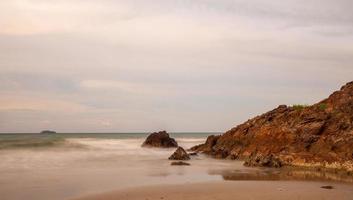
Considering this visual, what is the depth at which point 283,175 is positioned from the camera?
27.8 m

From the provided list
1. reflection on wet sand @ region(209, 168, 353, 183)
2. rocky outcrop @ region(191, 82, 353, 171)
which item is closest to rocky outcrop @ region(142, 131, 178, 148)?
rocky outcrop @ region(191, 82, 353, 171)

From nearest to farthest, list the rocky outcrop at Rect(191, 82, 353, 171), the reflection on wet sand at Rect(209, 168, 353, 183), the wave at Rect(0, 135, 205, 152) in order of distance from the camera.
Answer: the reflection on wet sand at Rect(209, 168, 353, 183) < the rocky outcrop at Rect(191, 82, 353, 171) < the wave at Rect(0, 135, 205, 152)

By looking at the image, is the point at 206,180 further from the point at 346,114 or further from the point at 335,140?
the point at 346,114

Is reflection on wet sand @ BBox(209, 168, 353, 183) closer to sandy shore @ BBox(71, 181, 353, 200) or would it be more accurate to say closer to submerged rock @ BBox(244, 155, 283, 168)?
submerged rock @ BBox(244, 155, 283, 168)

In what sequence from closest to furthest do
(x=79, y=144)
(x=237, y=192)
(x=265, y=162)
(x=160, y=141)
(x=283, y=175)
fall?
(x=237, y=192), (x=283, y=175), (x=265, y=162), (x=160, y=141), (x=79, y=144)

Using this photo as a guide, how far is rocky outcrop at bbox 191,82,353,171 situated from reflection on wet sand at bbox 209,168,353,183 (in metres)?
2.28

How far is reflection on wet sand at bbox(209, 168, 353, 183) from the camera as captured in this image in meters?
26.1

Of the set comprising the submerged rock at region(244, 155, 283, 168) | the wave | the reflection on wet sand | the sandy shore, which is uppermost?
the wave

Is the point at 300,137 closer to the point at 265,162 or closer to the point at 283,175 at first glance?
the point at 265,162

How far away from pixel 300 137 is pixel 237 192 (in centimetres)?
1777

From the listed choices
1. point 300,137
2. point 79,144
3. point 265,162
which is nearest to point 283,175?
point 265,162

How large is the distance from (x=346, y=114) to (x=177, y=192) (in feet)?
69.1

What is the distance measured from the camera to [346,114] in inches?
1411

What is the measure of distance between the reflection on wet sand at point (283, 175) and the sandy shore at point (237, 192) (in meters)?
2.63
